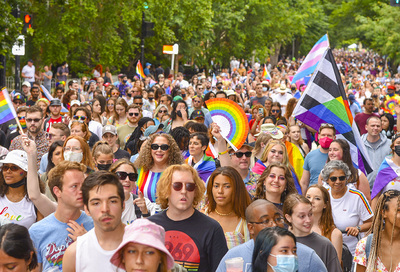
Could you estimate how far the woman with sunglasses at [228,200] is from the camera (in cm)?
597

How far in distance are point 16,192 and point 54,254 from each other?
139 centimetres

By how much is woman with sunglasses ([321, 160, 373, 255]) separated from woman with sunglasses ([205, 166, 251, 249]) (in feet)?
5.25

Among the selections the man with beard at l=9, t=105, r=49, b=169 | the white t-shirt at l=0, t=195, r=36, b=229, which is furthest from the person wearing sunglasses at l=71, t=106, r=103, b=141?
the white t-shirt at l=0, t=195, r=36, b=229

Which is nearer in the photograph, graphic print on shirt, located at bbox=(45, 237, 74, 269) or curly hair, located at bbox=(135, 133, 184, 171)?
graphic print on shirt, located at bbox=(45, 237, 74, 269)

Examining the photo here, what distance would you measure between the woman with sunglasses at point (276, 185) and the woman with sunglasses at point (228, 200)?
30.2 inches

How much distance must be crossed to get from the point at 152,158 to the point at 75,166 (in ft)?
7.17

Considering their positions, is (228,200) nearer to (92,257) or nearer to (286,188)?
(286,188)

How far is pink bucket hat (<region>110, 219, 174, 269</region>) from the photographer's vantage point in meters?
4.00

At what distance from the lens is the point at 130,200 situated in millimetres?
6445

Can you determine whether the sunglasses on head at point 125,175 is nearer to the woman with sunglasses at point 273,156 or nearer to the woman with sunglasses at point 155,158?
the woman with sunglasses at point 155,158

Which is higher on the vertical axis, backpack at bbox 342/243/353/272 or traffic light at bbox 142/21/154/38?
traffic light at bbox 142/21/154/38

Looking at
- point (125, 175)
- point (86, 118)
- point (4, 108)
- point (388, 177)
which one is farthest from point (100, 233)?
point (86, 118)

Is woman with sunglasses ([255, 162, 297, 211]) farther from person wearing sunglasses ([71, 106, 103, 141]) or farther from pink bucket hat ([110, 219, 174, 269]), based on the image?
person wearing sunglasses ([71, 106, 103, 141])

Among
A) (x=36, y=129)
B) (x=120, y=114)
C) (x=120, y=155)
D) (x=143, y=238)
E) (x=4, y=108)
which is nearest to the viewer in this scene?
(x=143, y=238)
